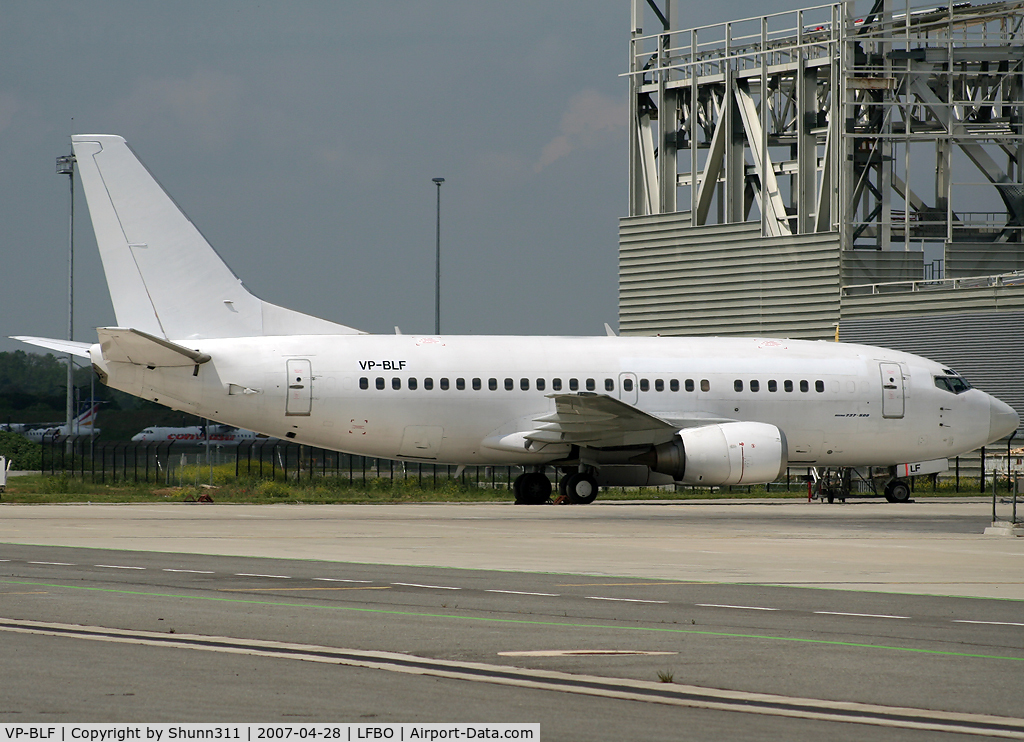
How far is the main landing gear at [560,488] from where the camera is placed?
30.7 meters

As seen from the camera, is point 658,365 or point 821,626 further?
point 658,365

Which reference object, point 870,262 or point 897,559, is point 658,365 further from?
point 870,262

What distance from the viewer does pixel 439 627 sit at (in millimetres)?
10164

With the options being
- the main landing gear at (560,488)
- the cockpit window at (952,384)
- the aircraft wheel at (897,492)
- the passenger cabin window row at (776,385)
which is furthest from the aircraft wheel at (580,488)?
the cockpit window at (952,384)

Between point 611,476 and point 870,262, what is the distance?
22.0 m

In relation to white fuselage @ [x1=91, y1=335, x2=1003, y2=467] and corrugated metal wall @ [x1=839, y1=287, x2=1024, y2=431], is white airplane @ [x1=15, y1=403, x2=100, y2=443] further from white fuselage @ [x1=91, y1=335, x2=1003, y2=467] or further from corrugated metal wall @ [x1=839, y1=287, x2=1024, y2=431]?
white fuselage @ [x1=91, y1=335, x2=1003, y2=467]

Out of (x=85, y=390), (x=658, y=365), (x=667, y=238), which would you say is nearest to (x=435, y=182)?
(x=667, y=238)

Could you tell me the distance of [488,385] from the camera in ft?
98.7

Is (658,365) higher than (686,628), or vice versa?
(658,365)

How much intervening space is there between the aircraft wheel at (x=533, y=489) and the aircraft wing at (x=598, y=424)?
178 centimetres

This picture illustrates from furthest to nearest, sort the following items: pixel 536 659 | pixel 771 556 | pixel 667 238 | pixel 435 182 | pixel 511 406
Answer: pixel 435 182 → pixel 667 238 → pixel 511 406 → pixel 771 556 → pixel 536 659

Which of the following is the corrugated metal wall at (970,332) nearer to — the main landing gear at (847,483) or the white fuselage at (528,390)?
the main landing gear at (847,483)

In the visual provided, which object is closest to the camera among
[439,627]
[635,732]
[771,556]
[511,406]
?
[635,732]

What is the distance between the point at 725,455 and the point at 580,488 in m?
3.65
